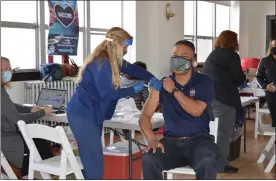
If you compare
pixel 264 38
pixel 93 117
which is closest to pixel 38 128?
pixel 93 117

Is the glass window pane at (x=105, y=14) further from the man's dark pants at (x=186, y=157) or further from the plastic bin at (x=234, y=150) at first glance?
the man's dark pants at (x=186, y=157)

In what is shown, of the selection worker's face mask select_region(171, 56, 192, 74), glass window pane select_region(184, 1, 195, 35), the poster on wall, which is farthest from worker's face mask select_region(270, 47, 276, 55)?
glass window pane select_region(184, 1, 195, 35)

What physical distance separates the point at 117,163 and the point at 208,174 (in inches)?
40.4

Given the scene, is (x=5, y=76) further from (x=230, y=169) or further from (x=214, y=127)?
(x=230, y=169)

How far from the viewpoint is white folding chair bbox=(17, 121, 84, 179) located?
2582 mm

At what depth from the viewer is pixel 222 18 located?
35.2ft

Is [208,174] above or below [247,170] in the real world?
above

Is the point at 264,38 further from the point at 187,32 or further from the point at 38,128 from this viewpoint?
the point at 38,128

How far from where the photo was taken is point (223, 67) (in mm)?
3814

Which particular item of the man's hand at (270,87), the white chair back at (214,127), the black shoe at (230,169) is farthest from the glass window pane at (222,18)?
the white chair back at (214,127)

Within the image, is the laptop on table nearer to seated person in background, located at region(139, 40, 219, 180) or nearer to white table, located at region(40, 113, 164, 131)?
white table, located at region(40, 113, 164, 131)

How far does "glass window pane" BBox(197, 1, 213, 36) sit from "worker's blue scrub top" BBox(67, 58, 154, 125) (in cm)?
715

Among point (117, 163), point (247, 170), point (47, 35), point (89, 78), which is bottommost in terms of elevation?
point (247, 170)

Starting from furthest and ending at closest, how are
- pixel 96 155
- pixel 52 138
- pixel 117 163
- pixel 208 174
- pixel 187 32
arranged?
pixel 187 32, pixel 117 163, pixel 96 155, pixel 52 138, pixel 208 174
